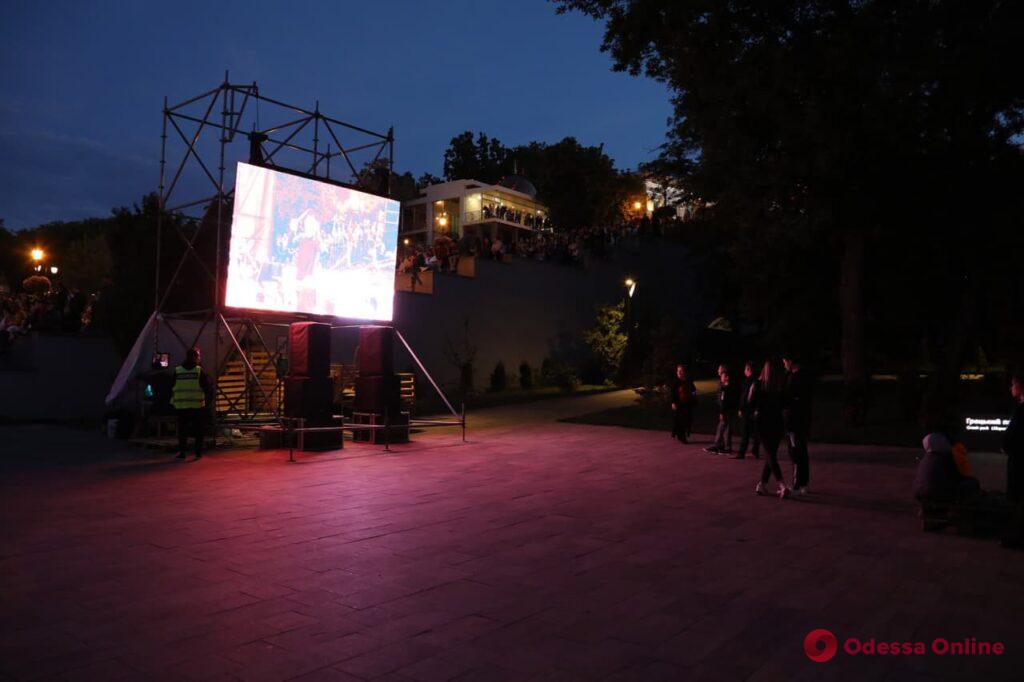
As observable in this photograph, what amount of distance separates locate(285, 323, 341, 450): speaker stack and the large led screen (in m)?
0.93

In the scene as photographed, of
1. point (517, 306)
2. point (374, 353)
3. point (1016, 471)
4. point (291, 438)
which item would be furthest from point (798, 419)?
point (517, 306)

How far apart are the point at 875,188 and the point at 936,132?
6.14 ft

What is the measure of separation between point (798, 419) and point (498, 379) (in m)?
19.5

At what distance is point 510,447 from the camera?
14.9 metres

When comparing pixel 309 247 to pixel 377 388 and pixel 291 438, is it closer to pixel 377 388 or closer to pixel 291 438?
pixel 377 388

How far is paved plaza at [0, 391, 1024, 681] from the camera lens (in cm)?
419

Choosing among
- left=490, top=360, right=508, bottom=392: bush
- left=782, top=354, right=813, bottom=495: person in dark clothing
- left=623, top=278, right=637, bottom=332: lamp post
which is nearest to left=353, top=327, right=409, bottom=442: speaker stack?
left=782, top=354, right=813, bottom=495: person in dark clothing

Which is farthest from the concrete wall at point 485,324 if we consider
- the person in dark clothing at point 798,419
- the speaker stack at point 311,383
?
the person in dark clothing at point 798,419

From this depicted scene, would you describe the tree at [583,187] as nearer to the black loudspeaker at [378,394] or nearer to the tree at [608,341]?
the tree at [608,341]

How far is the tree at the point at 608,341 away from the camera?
32.2 meters

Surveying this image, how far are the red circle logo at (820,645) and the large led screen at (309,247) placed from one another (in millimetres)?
12187

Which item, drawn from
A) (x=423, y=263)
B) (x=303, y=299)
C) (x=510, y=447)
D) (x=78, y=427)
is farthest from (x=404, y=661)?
(x=423, y=263)

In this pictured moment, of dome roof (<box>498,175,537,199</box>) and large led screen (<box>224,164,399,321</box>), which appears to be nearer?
large led screen (<box>224,164,399,321</box>)

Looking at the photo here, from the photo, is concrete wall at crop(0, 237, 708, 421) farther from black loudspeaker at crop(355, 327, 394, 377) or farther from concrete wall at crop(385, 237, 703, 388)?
black loudspeaker at crop(355, 327, 394, 377)
